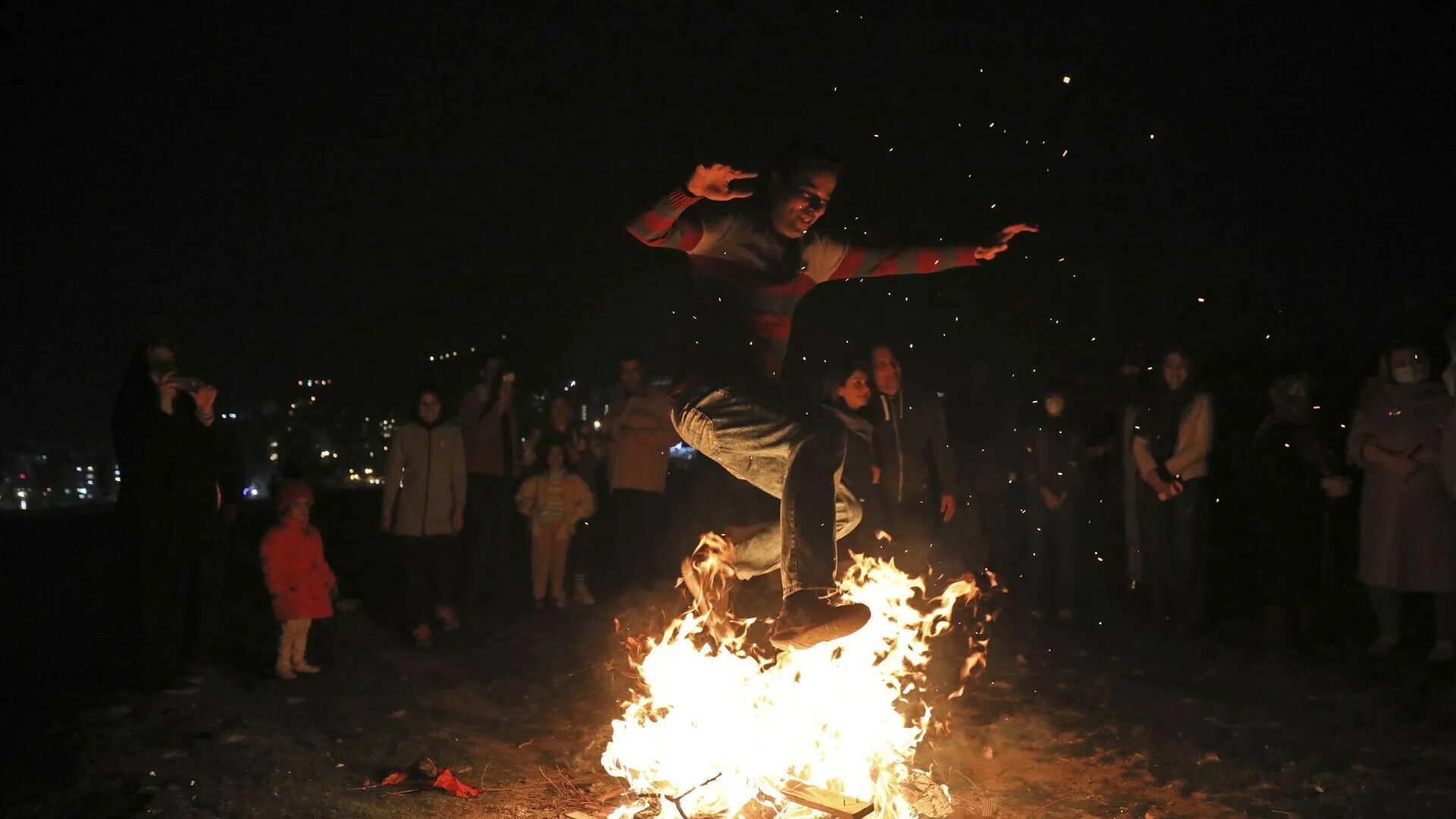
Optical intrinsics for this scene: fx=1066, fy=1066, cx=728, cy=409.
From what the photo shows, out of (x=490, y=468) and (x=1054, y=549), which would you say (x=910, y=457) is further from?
(x=490, y=468)

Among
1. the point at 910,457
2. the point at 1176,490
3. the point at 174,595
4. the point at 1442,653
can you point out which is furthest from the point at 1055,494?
the point at 174,595

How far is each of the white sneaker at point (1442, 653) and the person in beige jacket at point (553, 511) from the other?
242 inches

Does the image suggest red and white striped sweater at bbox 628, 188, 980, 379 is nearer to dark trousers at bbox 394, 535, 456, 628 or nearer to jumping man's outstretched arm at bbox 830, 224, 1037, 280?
jumping man's outstretched arm at bbox 830, 224, 1037, 280

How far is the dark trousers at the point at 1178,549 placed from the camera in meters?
7.82

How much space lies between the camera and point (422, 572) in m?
8.09

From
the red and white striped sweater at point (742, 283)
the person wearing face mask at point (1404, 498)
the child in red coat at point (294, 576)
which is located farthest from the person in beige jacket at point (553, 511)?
the person wearing face mask at point (1404, 498)

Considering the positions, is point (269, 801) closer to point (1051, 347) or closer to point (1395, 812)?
point (1395, 812)

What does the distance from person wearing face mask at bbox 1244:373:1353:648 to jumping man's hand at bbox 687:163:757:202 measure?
5021 mm

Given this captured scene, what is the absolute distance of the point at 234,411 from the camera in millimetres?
15672

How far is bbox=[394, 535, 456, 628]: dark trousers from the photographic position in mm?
8039

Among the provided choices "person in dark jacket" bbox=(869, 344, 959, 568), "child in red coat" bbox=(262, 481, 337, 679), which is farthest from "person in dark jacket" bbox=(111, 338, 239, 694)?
"person in dark jacket" bbox=(869, 344, 959, 568)

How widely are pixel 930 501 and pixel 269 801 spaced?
16.1ft

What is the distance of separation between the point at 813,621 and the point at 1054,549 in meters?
4.95

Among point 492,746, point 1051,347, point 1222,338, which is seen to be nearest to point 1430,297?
point 1222,338
